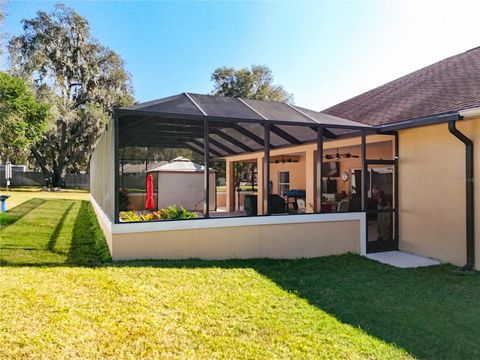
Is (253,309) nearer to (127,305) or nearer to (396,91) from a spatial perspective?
(127,305)

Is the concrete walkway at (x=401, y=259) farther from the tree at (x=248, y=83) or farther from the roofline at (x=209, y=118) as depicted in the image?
the tree at (x=248, y=83)

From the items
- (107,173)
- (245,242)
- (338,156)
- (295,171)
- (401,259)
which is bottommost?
(401,259)

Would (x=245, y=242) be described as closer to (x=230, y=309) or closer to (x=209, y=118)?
(x=209, y=118)

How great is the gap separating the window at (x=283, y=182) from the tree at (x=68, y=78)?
15.9 m

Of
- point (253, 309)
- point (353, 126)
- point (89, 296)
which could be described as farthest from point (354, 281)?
point (89, 296)

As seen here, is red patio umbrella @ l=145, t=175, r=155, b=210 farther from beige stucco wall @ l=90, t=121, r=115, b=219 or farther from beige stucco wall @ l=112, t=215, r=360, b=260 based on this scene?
beige stucco wall @ l=112, t=215, r=360, b=260

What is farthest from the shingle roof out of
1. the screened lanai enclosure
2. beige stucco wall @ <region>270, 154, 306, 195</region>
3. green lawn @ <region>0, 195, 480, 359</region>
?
green lawn @ <region>0, 195, 480, 359</region>

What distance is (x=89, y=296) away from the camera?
4.41 m

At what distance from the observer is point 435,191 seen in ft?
23.0

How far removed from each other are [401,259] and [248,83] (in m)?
25.1

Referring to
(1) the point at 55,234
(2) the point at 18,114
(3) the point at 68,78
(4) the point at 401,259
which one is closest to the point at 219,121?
(4) the point at 401,259

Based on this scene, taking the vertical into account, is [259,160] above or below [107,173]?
above

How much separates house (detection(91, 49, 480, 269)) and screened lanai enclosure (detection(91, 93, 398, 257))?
31 mm

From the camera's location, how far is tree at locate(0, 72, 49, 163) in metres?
20.8
